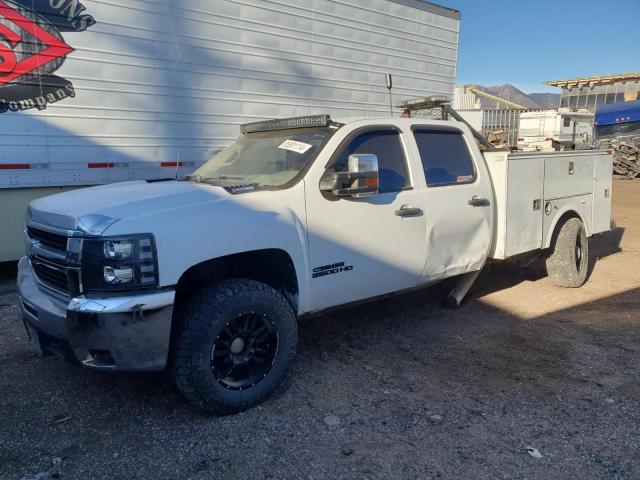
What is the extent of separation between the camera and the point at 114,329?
9.22ft

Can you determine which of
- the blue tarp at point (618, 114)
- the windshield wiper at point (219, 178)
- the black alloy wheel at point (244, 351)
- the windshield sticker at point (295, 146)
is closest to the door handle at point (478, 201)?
the windshield sticker at point (295, 146)

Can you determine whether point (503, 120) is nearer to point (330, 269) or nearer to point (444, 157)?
point (444, 157)

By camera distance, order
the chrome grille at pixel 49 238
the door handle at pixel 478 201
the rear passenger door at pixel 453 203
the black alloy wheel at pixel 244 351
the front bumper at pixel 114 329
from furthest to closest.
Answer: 1. the door handle at pixel 478 201
2. the rear passenger door at pixel 453 203
3. the black alloy wheel at pixel 244 351
4. the chrome grille at pixel 49 238
5. the front bumper at pixel 114 329

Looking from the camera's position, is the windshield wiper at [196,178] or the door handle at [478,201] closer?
the windshield wiper at [196,178]

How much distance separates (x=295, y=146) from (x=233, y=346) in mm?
1557

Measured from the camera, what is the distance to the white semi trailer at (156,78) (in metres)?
5.91

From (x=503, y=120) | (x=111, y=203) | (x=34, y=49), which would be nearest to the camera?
(x=111, y=203)

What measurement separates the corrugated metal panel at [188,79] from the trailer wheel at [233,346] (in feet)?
12.2

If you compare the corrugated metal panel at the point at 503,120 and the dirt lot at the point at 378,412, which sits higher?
the corrugated metal panel at the point at 503,120

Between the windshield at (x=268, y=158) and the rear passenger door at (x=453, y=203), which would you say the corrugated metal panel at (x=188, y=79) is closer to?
the windshield at (x=268, y=158)

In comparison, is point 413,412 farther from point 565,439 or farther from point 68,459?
point 68,459

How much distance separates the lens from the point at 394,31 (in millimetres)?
9453

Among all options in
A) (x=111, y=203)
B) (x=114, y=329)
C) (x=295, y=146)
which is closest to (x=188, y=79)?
(x=295, y=146)

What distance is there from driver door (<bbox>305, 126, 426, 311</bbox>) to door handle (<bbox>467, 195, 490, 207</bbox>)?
0.68 metres
